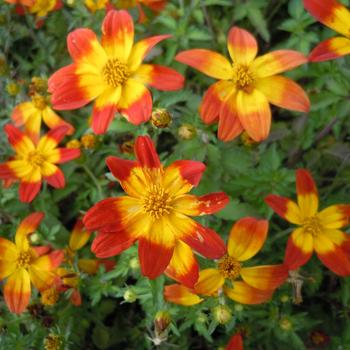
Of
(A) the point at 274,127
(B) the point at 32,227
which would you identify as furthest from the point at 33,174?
(A) the point at 274,127

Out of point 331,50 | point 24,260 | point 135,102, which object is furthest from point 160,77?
point 24,260

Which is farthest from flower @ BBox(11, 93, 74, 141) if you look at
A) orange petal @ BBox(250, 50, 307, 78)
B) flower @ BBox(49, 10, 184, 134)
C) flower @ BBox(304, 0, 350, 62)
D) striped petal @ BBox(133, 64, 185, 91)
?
flower @ BBox(304, 0, 350, 62)

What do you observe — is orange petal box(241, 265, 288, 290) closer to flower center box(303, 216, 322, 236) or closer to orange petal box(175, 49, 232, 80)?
flower center box(303, 216, 322, 236)

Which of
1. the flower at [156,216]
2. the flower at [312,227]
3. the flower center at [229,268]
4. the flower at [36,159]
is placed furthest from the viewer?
the flower at [36,159]

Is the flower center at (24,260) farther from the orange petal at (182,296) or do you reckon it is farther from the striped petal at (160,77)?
the striped petal at (160,77)

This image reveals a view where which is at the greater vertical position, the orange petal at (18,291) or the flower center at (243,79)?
the flower center at (243,79)

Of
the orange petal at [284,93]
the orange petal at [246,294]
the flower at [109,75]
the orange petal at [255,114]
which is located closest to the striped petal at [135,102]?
the flower at [109,75]

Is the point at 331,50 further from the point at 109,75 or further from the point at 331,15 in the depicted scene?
the point at 109,75
